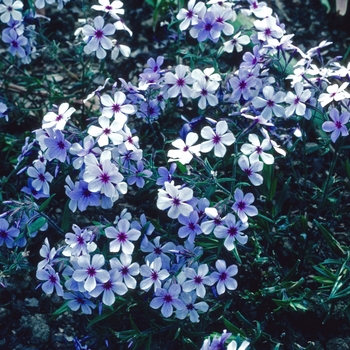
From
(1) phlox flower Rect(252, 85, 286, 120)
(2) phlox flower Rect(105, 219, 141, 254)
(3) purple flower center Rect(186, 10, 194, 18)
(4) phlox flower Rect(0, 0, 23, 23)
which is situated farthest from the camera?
(4) phlox flower Rect(0, 0, 23, 23)

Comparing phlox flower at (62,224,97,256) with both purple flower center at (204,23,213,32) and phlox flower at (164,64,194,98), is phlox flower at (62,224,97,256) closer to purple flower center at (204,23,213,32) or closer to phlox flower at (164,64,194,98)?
phlox flower at (164,64,194,98)

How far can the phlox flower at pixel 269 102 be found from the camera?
2.87m

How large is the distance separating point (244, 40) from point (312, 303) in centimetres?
132

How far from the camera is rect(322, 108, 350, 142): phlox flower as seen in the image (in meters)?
2.68

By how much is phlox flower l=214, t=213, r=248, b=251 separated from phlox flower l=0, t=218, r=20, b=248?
0.94 metres

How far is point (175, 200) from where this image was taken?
2574mm

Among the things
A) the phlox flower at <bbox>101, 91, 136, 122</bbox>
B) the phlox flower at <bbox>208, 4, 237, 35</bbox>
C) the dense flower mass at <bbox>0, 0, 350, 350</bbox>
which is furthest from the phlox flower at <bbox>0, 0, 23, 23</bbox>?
the phlox flower at <bbox>208, 4, 237, 35</bbox>

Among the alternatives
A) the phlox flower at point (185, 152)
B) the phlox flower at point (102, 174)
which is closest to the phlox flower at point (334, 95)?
the phlox flower at point (185, 152)

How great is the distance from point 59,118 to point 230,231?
2.93ft

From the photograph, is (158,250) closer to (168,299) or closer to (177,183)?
(168,299)

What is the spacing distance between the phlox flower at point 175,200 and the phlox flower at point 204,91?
583mm

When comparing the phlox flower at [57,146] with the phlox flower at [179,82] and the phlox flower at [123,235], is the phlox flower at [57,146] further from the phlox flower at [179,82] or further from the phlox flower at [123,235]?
the phlox flower at [179,82]

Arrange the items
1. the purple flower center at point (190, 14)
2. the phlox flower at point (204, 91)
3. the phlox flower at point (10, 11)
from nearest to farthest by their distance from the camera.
Result: the phlox flower at point (204, 91) < the purple flower center at point (190, 14) < the phlox flower at point (10, 11)

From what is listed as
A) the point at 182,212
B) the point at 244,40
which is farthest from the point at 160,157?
the point at 182,212
